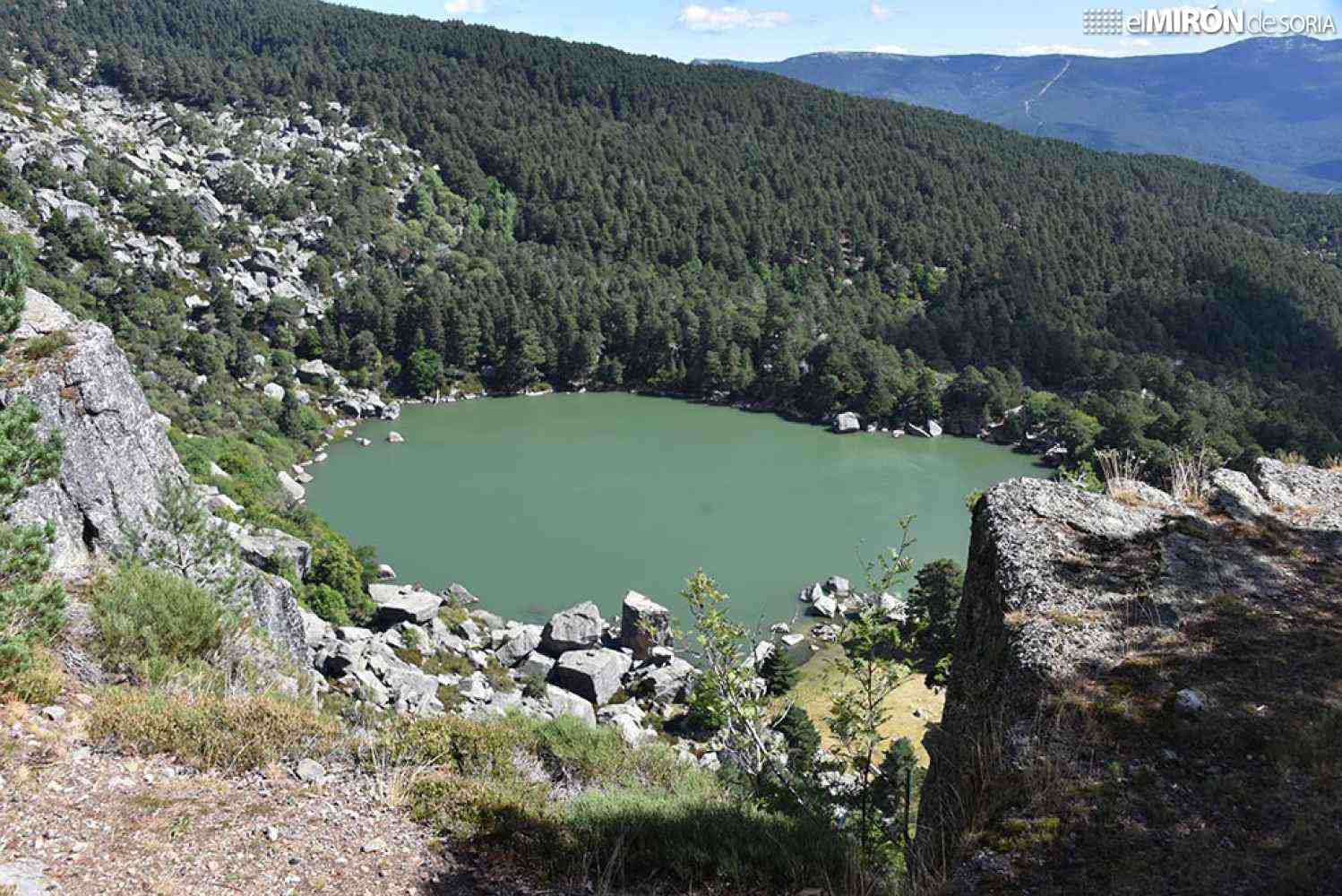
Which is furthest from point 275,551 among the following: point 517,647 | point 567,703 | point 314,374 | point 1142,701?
point 314,374

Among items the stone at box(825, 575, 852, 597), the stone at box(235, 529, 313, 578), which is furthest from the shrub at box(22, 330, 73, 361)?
the stone at box(825, 575, 852, 597)

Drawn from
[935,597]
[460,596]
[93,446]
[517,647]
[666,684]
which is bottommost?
[460,596]

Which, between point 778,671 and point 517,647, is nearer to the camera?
point 778,671

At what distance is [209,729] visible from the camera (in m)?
6.83

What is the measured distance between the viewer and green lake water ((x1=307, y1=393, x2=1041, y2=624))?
122 ft

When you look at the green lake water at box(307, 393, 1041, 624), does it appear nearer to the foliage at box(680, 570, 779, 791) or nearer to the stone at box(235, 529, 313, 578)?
the stone at box(235, 529, 313, 578)

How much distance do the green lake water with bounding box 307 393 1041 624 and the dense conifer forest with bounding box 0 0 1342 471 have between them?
7597mm

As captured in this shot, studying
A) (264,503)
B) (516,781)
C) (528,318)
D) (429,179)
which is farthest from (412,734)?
(429,179)

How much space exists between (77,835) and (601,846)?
3431 mm

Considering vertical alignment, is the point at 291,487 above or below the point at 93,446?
below

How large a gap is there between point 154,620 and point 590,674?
18502 millimetres

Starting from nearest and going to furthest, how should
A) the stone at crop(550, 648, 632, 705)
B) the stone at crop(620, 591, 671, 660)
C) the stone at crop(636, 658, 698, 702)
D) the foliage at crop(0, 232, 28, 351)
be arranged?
the foliage at crop(0, 232, 28, 351) → the stone at crop(550, 648, 632, 705) → the stone at crop(636, 658, 698, 702) → the stone at crop(620, 591, 671, 660)

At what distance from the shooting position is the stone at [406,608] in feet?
96.2

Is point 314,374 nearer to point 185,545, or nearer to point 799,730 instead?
point 185,545
